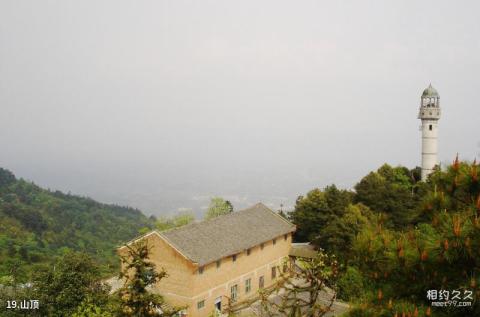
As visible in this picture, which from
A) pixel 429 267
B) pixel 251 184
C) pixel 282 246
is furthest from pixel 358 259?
pixel 251 184

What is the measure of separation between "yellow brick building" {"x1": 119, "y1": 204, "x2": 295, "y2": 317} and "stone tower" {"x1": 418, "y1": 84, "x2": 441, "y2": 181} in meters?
17.0

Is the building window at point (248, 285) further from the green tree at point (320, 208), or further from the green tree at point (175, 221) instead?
the green tree at point (175, 221)

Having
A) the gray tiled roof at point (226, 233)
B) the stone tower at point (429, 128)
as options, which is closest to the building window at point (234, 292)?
the gray tiled roof at point (226, 233)

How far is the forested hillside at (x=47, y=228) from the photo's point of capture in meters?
36.8

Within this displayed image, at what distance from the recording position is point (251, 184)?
183 meters

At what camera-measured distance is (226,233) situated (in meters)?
25.7

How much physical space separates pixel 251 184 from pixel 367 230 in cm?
17646

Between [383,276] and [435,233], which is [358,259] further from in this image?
[435,233]

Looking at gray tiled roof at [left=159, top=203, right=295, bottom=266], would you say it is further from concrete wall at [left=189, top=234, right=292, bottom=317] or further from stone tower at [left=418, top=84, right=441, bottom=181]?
stone tower at [left=418, top=84, right=441, bottom=181]

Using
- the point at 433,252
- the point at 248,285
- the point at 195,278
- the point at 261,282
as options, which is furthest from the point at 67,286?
the point at 433,252

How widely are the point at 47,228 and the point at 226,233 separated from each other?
36.1 meters

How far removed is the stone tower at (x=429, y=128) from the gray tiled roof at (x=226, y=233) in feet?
55.1

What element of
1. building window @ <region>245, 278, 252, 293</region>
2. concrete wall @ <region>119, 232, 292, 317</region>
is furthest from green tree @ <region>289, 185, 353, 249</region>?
concrete wall @ <region>119, 232, 292, 317</region>

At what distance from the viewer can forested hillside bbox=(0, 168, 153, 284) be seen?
3675 cm
